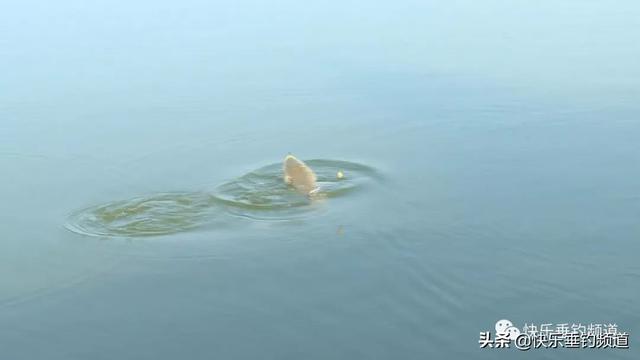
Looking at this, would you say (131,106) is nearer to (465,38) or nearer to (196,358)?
(465,38)

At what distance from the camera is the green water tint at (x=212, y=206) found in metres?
10.4

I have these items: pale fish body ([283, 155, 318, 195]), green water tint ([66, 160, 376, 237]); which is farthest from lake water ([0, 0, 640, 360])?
pale fish body ([283, 155, 318, 195])

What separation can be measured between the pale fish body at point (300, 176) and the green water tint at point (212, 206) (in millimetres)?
77

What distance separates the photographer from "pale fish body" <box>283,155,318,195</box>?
10805mm

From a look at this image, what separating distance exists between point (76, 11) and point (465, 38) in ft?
27.5

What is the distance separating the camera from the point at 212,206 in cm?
1075

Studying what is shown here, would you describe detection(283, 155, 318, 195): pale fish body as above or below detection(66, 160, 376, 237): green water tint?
above

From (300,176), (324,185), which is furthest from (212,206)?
(324,185)

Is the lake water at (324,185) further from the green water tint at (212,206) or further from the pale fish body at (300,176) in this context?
the pale fish body at (300,176)

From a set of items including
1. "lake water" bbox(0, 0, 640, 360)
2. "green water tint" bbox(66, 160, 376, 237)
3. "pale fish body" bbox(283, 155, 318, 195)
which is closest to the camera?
"lake water" bbox(0, 0, 640, 360)

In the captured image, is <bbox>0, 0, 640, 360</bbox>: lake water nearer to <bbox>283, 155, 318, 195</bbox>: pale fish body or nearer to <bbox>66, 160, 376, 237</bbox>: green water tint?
<bbox>66, 160, 376, 237</bbox>: green water tint

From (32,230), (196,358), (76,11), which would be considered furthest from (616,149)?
(76,11)

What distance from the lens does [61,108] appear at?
1418 centimetres

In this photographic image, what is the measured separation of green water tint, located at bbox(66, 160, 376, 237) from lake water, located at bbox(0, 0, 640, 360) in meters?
0.03
